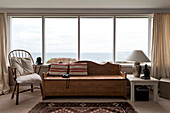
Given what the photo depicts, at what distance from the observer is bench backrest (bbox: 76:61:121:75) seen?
4.29 m

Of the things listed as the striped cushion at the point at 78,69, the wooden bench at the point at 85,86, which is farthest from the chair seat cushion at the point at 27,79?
the striped cushion at the point at 78,69

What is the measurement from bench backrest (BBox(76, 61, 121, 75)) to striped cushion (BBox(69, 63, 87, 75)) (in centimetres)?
17

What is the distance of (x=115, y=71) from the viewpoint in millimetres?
4297

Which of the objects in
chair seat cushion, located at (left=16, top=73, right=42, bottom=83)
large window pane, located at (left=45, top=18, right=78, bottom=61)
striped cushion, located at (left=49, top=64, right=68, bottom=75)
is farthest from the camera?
large window pane, located at (left=45, top=18, right=78, bottom=61)

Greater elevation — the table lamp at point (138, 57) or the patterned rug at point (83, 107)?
the table lamp at point (138, 57)

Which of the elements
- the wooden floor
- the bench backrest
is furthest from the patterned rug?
the bench backrest

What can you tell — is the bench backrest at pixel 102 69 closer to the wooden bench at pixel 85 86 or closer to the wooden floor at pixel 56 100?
the wooden bench at pixel 85 86

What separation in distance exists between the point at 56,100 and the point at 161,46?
121 inches

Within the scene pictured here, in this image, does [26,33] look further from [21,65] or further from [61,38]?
[21,65]

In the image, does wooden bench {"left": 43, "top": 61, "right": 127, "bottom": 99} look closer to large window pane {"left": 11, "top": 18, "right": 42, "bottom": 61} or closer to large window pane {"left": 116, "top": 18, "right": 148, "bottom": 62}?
large window pane {"left": 116, "top": 18, "right": 148, "bottom": 62}

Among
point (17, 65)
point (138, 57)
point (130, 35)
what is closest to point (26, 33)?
point (17, 65)

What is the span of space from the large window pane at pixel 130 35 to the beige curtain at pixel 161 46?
0.47m

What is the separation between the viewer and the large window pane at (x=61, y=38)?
15.8 ft

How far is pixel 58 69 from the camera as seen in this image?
13.6 feet
